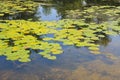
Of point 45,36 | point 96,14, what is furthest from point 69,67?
point 96,14

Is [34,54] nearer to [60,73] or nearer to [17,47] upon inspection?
[17,47]

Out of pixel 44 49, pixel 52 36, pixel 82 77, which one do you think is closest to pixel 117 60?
pixel 82 77

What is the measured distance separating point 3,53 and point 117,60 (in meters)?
3.42

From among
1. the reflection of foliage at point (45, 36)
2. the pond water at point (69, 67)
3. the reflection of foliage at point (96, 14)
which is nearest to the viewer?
the pond water at point (69, 67)

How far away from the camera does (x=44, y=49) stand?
7973mm

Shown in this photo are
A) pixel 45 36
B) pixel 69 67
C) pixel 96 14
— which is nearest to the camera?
pixel 69 67

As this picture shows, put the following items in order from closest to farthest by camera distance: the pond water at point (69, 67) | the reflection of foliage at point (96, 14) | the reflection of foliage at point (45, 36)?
the pond water at point (69, 67) → the reflection of foliage at point (45, 36) → the reflection of foliage at point (96, 14)

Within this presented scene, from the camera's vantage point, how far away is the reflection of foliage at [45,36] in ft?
25.5

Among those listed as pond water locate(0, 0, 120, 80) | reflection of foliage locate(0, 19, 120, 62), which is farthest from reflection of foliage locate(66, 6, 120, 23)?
pond water locate(0, 0, 120, 80)

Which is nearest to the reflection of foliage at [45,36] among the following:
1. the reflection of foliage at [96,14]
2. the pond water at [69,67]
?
the pond water at [69,67]

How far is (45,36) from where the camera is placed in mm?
9328

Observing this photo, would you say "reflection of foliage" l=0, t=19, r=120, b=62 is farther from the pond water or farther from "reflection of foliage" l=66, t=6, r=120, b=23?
"reflection of foliage" l=66, t=6, r=120, b=23

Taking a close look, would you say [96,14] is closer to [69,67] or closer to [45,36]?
[45,36]

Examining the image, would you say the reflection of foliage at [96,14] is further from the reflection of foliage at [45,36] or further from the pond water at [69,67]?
the pond water at [69,67]
